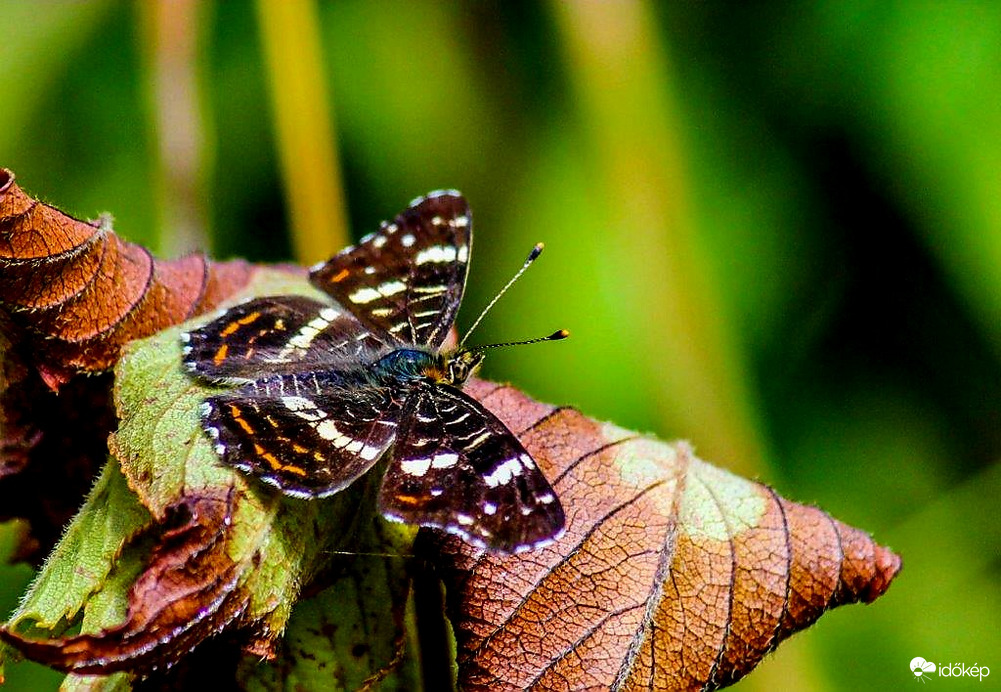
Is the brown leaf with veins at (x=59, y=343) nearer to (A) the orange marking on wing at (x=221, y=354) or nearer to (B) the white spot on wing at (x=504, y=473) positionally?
(A) the orange marking on wing at (x=221, y=354)

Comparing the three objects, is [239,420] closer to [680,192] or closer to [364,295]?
[364,295]

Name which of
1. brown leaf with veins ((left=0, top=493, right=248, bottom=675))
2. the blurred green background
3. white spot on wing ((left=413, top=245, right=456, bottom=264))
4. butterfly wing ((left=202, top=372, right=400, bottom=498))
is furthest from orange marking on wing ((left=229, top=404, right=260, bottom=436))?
the blurred green background

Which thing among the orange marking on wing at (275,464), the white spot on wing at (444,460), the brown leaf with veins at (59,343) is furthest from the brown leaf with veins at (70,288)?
the white spot on wing at (444,460)

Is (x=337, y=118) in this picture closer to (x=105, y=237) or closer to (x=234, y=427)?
(x=105, y=237)

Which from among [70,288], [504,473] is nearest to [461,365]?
[504,473]

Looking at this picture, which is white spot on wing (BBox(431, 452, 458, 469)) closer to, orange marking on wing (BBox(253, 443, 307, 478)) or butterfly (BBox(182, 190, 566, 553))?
butterfly (BBox(182, 190, 566, 553))

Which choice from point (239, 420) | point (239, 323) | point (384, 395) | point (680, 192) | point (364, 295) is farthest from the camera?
point (680, 192)
